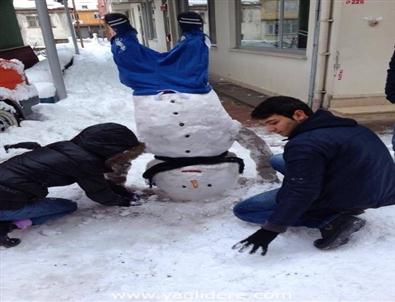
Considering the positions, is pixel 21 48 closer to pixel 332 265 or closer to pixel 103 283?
pixel 103 283

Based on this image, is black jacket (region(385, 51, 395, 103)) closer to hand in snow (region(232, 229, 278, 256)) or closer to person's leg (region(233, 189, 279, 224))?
person's leg (region(233, 189, 279, 224))

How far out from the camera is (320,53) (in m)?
5.28

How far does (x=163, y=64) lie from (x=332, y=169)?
55.7 inches

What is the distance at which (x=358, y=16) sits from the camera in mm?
4875

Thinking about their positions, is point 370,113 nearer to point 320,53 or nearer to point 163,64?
point 320,53

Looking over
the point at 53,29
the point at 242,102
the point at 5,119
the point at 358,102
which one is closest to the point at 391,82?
the point at 358,102

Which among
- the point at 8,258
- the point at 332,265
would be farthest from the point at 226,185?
the point at 8,258

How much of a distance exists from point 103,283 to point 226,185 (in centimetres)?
131

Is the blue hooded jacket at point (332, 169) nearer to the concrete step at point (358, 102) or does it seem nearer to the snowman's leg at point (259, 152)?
the snowman's leg at point (259, 152)

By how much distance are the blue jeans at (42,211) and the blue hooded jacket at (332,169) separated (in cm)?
154

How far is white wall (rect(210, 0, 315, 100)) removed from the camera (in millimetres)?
6016

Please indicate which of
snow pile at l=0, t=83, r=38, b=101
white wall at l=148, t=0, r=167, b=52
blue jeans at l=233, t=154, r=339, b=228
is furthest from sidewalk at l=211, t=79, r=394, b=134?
white wall at l=148, t=0, r=167, b=52

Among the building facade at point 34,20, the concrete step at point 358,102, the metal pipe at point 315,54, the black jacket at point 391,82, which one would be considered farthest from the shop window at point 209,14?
the building facade at point 34,20

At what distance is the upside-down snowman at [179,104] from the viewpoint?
2.53m
